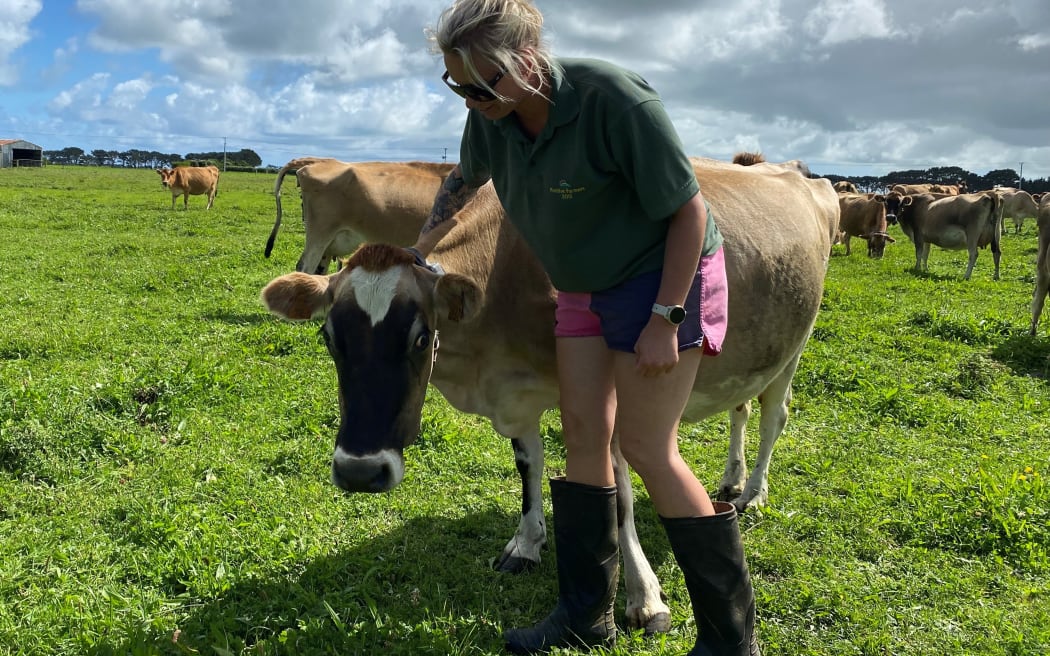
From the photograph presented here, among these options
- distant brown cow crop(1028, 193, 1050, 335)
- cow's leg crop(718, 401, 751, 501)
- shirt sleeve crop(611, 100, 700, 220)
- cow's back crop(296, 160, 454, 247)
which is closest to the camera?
shirt sleeve crop(611, 100, 700, 220)

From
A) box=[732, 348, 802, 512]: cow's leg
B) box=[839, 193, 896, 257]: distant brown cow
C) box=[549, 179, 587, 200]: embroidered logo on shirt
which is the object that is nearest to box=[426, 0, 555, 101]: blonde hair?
box=[549, 179, 587, 200]: embroidered logo on shirt

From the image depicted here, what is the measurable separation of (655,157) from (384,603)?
247 cm

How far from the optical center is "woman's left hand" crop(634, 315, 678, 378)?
2598 mm

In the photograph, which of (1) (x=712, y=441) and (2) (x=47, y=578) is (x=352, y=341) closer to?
(2) (x=47, y=578)

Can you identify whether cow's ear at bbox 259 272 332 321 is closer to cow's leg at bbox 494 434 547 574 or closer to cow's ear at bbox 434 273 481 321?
cow's ear at bbox 434 273 481 321

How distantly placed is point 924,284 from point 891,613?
1182 cm

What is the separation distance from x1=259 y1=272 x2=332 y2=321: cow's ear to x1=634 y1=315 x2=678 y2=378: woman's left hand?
4.83ft

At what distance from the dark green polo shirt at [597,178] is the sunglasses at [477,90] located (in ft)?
0.63

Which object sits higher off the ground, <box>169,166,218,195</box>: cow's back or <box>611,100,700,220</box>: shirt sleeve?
<box>169,166,218,195</box>: cow's back

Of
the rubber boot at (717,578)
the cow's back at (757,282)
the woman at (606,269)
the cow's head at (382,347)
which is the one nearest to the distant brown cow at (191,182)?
the cow's back at (757,282)

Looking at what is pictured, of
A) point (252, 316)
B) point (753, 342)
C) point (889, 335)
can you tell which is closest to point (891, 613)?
point (753, 342)

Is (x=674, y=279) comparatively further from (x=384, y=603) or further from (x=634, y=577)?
(x=384, y=603)

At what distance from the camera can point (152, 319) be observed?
9.23 m

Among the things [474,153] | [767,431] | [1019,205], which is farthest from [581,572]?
[1019,205]
